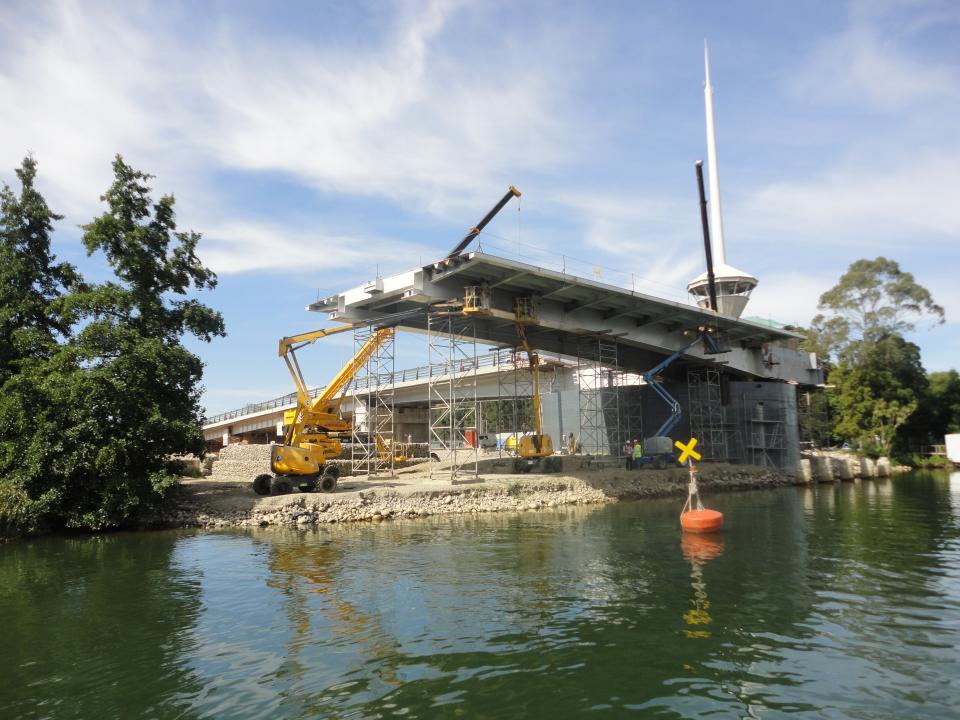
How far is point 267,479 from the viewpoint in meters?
31.9

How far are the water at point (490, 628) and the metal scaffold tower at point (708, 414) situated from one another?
29052mm

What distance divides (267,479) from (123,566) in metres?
12.5

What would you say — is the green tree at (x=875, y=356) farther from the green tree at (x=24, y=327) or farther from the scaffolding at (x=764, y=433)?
the green tree at (x=24, y=327)

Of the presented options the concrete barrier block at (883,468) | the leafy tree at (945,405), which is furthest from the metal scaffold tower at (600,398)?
the leafy tree at (945,405)

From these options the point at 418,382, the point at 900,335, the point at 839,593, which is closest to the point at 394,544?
the point at 839,593

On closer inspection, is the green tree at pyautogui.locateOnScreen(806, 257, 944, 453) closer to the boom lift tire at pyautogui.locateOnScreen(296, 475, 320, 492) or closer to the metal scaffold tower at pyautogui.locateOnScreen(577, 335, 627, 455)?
the metal scaffold tower at pyautogui.locateOnScreen(577, 335, 627, 455)

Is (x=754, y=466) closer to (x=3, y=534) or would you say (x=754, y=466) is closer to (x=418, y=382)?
(x=418, y=382)

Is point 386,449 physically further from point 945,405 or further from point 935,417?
point 945,405

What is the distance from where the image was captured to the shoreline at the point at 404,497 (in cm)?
2827

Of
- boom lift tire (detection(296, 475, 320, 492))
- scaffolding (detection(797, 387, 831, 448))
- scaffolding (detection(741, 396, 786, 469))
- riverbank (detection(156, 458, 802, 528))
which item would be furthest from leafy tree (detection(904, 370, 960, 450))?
boom lift tire (detection(296, 475, 320, 492))

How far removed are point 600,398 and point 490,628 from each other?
133 feet

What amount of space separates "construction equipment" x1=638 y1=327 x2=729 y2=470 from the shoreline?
2.51 m

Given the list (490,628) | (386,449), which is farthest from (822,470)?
(490,628)

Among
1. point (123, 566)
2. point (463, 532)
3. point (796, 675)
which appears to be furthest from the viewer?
Result: point (463, 532)
